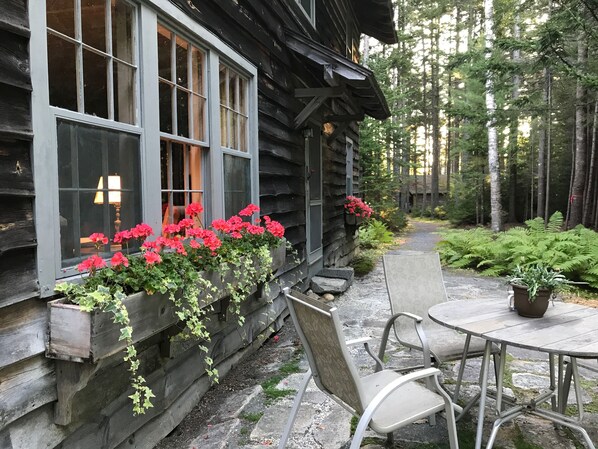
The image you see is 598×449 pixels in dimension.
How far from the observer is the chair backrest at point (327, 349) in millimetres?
1723

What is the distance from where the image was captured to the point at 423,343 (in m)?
2.45

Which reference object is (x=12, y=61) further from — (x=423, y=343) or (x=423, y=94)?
(x=423, y=94)

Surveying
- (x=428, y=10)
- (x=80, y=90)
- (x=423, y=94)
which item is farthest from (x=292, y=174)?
(x=423, y=94)

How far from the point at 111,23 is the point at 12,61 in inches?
29.4

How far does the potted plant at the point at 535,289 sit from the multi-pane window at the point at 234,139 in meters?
2.08

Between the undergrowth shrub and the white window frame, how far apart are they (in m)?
4.59

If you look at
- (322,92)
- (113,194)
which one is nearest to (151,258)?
(113,194)

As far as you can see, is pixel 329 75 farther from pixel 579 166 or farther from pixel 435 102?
pixel 435 102

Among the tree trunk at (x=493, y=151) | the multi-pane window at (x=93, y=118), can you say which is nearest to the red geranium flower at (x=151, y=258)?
the multi-pane window at (x=93, y=118)

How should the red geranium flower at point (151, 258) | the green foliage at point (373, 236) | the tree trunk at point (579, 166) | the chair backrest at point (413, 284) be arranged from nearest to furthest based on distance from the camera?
1. the red geranium flower at point (151, 258)
2. the chair backrest at point (413, 284)
3. the tree trunk at point (579, 166)
4. the green foliage at point (373, 236)

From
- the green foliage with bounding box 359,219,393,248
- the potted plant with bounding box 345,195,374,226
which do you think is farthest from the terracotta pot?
the green foliage with bounding box 359,219,393,248

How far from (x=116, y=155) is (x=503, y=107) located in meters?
14.1

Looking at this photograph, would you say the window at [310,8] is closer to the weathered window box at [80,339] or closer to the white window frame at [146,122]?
the white window frame at [146,122]

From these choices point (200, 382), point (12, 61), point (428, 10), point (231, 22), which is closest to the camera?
point (12, 61)
